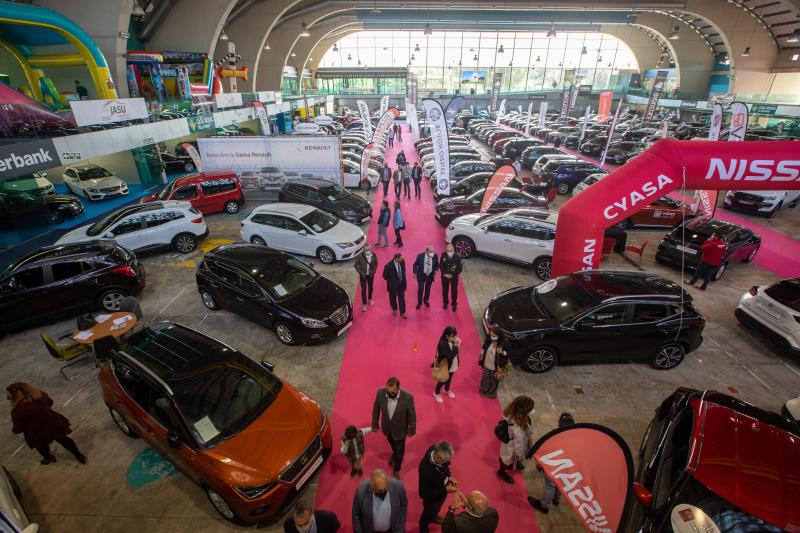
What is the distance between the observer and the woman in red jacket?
414 centimetres

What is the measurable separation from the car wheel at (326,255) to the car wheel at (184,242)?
4.25 metres

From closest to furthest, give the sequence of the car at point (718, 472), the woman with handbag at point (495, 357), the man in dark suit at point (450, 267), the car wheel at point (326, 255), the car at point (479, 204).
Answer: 1. the car at point (718, 472)
2. the woman with handbag at point (495, 357)
3. the man in dark suit at point (450, 267)
4. the car wheel at point (326, 255)
5. the car at point (479, 204)

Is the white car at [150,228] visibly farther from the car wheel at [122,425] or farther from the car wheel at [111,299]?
the car wheel at [122,425]

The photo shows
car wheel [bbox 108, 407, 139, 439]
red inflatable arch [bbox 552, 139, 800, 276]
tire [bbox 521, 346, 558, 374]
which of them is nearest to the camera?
car wheel [bbox 108, 407, 139, 439]

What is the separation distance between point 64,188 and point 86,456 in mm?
17338

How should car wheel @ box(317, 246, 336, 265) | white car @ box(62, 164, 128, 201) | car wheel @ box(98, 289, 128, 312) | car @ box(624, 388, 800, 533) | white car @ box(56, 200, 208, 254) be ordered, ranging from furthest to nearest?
1. white car @ box(62, 164, 128, 201)
2. car wheel @ box(317, 246, 336, 265)
3. white car @ box(56, 200, 208, 254)
4. car wheel @ box(98, 289, 128, 312)
5. car @ box(624, 388, 800, 533)

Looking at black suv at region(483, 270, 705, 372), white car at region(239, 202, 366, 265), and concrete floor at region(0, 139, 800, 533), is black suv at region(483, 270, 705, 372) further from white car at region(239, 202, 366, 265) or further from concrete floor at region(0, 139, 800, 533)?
white car at region(239, 202, 366, 265)

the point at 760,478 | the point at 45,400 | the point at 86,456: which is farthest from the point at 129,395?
the point at 760,478

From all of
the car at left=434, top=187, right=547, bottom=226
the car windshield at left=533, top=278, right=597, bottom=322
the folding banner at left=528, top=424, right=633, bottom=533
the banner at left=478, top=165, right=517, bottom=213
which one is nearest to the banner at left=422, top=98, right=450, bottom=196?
the car at left=434, top=187, right=547, bottom=226

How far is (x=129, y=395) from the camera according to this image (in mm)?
4602

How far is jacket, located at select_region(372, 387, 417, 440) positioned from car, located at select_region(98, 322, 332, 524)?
0.87 m

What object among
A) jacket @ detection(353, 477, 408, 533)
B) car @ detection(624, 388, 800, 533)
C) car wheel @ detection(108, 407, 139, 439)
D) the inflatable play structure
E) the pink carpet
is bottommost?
the pink carpet

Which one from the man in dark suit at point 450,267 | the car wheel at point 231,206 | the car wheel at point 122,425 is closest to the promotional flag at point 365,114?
the car wheel at point 231,206

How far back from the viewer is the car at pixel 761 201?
44.7 ft
